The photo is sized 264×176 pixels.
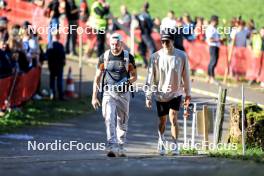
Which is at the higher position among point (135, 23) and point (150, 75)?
Answer: point (135, 23)

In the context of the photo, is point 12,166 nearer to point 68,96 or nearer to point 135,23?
point 68,96

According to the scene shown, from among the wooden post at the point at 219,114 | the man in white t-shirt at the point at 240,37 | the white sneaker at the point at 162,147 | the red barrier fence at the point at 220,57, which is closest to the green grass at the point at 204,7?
the red barrier fence at the point at 220,57

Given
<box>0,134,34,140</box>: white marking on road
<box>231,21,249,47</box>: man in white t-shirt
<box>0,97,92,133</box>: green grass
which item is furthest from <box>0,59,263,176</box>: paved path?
<box>231,21,249,47</box>: man in white t-shirt

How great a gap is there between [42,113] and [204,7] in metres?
28.9

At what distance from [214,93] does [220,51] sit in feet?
13.7

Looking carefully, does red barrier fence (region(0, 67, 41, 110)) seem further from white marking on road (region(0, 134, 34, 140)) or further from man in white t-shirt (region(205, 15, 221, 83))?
man in white t-shirt (region(205, 15, 221, 83))

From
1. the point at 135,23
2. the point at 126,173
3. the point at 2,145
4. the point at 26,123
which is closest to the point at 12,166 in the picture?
the point at 126,173

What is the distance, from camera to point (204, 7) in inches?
2072

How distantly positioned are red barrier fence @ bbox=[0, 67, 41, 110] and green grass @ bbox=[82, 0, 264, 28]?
23.0 metres

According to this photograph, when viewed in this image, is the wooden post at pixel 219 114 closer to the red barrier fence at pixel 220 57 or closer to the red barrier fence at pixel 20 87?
the red barrier fence at pixel 20 87

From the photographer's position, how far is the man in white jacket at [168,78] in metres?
17.1

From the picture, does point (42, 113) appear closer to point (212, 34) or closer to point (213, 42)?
point (212, 34)

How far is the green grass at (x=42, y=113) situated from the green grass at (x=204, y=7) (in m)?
23.0

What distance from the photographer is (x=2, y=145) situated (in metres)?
19.8
